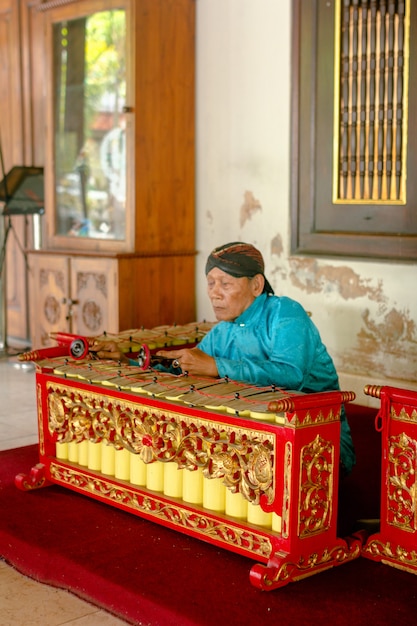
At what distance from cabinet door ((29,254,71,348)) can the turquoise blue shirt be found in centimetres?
266

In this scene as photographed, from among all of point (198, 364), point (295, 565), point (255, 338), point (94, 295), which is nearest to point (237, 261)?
point (255, 338)

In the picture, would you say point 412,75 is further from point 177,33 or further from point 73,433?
point 73,433

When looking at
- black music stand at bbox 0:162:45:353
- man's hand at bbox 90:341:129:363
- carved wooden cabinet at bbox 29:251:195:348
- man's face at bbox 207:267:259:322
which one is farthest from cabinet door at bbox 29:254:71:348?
man's face at bbox 207:267:259:322

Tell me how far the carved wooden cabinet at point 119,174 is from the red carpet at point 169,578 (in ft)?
8.20

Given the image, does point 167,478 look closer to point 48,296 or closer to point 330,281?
point 330,281

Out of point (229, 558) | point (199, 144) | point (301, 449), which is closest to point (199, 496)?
point (229, 558)

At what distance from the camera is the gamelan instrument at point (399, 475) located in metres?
2.47

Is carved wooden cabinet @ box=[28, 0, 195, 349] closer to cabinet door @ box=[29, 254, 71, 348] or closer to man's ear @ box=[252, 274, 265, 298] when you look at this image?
cabinet door @ box=[29, 254, 71, 348]

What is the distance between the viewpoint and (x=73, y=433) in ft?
10.5

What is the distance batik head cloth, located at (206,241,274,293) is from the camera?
2.93 m

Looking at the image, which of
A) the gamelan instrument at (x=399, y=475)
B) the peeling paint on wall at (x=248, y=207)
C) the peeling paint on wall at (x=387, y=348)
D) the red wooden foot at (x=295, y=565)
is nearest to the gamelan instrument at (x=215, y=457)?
the red wooden foot at (x=295, y=565)

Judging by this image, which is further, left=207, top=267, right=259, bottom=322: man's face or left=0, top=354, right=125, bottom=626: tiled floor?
left=207, top=267, right=259, bottom=322: man's face

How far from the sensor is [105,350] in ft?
11.1

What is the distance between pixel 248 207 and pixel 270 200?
0.19m
